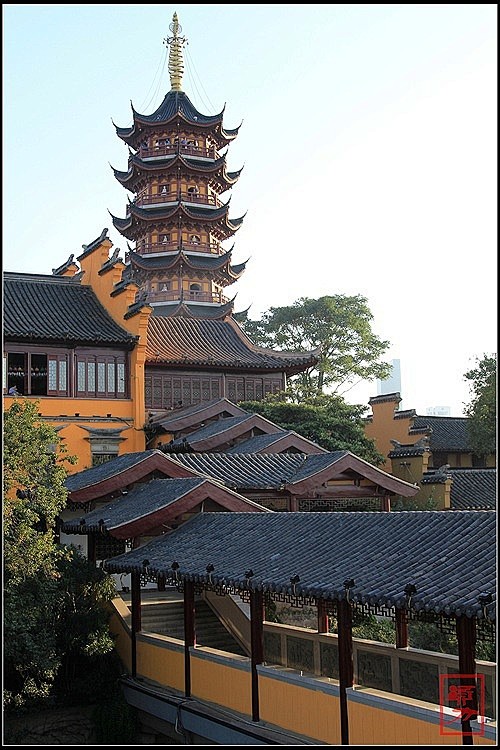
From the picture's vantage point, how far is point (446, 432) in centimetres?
3984

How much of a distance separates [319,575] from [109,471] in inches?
435

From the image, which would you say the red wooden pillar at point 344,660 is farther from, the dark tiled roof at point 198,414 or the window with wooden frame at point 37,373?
the window with wooden frame at point 37,373

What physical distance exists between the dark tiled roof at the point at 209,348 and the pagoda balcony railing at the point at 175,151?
10.5 metres

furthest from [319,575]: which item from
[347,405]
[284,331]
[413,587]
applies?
[284,331]

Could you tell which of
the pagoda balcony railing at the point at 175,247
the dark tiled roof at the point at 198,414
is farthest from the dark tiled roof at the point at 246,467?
the pagoda balcony railing at the point at 175,247

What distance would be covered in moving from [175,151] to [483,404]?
59.0 feet

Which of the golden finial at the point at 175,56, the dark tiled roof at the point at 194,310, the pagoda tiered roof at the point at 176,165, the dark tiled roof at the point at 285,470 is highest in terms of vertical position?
the golden finial at the point at 175,56

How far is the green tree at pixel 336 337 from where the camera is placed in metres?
45.9

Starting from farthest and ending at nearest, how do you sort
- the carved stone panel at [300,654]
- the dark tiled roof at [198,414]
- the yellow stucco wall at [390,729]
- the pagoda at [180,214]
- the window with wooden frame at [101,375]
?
1. the pagoda at [180,214]
2. the window with wooden frame at [101,375]
3. the dark tiled roof at [198,414]
4. the carved stone panel at [300,654]
5. the yellow stucco wall at [390,729]

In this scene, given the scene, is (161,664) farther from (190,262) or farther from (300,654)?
(190,262)

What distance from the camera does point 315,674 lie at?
16.3 metres

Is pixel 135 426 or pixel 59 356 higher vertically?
pixel 59 356

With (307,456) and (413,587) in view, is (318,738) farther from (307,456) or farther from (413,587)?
(307,456)

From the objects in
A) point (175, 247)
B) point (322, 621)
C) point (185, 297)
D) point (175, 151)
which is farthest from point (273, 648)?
point (175, 151)
